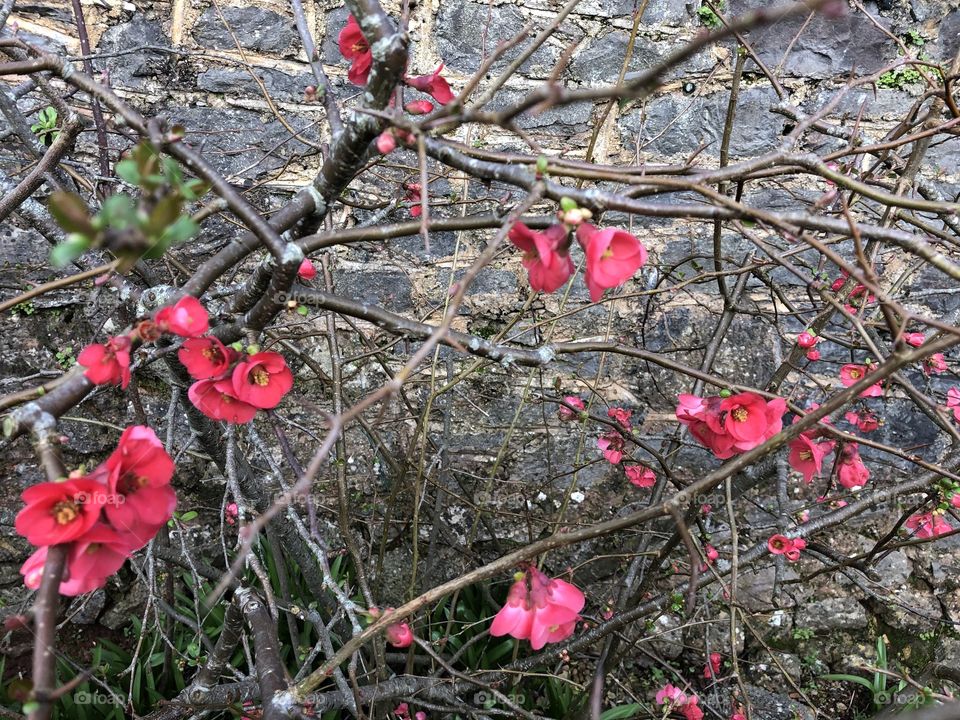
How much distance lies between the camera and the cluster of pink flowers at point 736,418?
1121 millimetres

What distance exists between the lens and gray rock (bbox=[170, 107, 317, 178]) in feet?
6.69

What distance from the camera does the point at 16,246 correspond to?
81.4 inches

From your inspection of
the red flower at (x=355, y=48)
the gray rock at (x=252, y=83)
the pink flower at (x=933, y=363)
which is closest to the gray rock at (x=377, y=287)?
the gray rock at (x=252, y=83)

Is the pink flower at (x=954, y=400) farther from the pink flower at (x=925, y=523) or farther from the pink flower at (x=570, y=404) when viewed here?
the pink flower at (x=570, y=404)

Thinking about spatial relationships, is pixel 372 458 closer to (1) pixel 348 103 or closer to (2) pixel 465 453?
(2) pixel 465 453

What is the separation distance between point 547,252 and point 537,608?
22.5 inches

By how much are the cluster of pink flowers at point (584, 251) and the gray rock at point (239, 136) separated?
4.69 ft

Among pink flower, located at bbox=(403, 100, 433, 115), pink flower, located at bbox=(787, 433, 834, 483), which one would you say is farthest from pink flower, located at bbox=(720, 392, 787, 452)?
pink flower, located at bbox=(403, 100, 433, 115)

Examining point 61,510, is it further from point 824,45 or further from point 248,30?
point 824,45

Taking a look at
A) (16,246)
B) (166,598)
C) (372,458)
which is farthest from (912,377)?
(16,246)

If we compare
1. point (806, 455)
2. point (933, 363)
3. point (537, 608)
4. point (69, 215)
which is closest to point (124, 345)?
point (69, 215)

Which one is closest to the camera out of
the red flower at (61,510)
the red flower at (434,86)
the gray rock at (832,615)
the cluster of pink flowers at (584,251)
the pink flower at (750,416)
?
the red flower at (61,510)

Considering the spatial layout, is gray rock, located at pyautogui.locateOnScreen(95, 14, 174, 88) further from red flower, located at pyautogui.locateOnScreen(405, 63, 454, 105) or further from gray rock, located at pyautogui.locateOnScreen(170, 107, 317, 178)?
red flower, located at pyautogui.locateOnScreen(405, 63, 454, 105)

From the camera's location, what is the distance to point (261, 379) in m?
1.03
